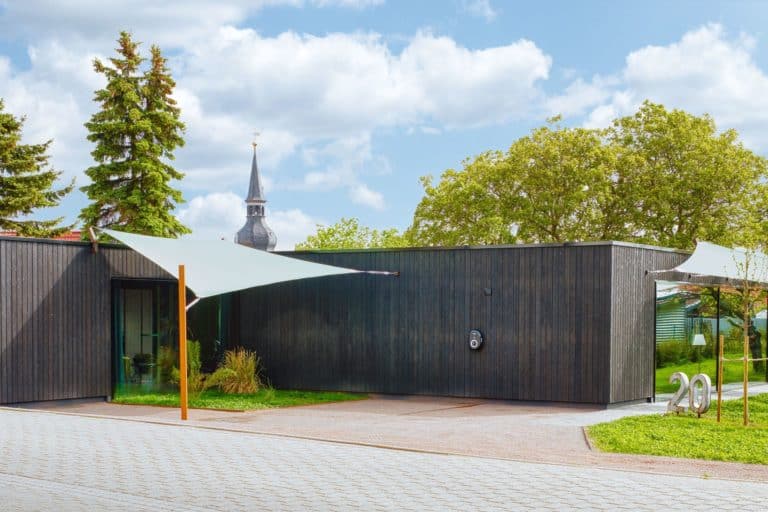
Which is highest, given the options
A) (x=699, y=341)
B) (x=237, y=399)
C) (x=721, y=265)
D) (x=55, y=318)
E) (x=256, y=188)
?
(x=256, y=188)

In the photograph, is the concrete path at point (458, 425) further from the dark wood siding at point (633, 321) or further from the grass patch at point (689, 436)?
the dark wood siding at point (633, 321)

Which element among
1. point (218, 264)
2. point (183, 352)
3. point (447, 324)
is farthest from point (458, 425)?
point (218, 264)

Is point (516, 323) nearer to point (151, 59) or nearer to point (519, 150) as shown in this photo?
point (519, 150)

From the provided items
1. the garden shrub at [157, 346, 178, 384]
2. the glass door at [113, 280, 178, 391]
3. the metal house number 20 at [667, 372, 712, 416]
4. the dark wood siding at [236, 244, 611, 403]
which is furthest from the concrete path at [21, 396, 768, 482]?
the garden shrub at [157, 346, 178, 384]

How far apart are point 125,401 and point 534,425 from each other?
220 inches

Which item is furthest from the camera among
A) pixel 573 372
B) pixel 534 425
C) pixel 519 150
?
pixel 519 150

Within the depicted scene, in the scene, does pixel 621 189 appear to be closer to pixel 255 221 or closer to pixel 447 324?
pixel 447 324

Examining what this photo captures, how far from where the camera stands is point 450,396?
13.5 metres

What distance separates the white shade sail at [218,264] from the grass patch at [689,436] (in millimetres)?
4586

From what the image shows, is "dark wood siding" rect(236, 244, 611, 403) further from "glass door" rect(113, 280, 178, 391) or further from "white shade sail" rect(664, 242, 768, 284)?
"white shade sail" rect(664, 242, 768, 284)

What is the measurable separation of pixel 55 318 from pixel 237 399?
256 cm

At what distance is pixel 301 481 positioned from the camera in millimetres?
6637

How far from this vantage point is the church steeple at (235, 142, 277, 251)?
55844 mm

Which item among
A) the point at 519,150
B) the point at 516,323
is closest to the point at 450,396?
the point at 516,323
